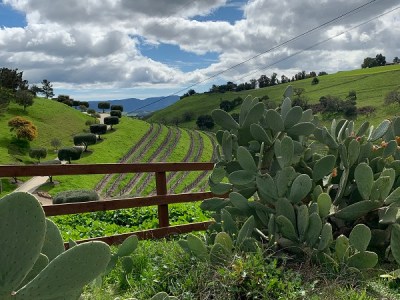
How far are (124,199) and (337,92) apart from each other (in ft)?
393

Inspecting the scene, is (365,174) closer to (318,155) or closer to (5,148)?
(318,155)

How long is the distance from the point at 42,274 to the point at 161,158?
235 ft

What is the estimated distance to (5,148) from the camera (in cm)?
6112

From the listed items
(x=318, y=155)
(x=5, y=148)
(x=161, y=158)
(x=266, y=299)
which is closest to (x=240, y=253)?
(x=266, y=299)

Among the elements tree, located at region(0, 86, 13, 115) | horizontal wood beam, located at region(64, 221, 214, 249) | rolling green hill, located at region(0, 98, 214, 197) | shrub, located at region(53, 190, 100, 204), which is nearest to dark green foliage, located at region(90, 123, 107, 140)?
rolling green hill, located at region(0, 98, 214, 197)

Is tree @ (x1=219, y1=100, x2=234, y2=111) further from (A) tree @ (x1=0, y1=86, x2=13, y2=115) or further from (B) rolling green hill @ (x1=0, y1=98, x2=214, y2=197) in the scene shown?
(A) tree @ (x1=0, y1=86, x2=13, y2=115)

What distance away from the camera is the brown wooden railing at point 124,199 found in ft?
21.2

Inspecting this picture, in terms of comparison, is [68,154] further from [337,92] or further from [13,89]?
[337,92]

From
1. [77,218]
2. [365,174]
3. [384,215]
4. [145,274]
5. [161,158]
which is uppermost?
[365,174]

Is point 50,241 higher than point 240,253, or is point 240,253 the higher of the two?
point 50,241

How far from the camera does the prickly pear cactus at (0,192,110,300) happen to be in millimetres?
1530

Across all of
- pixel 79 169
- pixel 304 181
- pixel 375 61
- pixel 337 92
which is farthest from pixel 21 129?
pixel 375 61

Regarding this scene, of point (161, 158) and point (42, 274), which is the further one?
point (161, 158)

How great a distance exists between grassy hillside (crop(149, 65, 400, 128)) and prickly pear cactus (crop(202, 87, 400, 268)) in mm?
→ 82819
